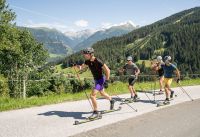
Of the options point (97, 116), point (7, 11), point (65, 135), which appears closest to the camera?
point (65, 135)

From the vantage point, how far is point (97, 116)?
1202 centimetres

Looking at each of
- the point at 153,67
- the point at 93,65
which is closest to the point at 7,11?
the point at 153,67

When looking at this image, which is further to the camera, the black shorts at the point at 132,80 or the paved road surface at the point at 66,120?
the black shorts at the point at 132,80

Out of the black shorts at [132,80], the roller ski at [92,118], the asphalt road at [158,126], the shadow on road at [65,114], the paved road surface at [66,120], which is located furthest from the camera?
the black shorts at [132,80]

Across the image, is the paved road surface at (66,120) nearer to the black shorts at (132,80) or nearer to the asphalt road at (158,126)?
the asphalt road at (158,126)

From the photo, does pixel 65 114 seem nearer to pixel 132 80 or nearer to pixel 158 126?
pixel 158 126

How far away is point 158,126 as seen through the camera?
1125cm

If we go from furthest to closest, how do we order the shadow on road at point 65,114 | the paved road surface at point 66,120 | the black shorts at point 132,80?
the black shorts at point 132,80
the shadow on road at point 65,114
the paved road surface at point 66,120

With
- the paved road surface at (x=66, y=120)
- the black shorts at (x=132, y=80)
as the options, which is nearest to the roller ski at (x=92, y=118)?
the paved road surface at (x=66, y=120)

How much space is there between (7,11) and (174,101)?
126ft

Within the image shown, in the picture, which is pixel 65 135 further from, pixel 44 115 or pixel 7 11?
pixel 7 11

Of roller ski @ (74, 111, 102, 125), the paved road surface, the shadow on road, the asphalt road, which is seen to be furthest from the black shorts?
roller ski @ (74, 111, 102, 125)

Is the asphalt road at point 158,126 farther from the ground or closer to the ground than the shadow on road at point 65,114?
closer to the ground

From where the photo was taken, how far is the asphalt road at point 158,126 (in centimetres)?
1003
